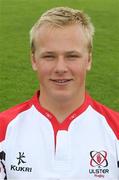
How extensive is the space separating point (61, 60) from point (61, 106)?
1.04 feet

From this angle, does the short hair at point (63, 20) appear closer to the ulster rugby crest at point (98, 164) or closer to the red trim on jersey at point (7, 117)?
the red trim on jersey at point (7, 117)

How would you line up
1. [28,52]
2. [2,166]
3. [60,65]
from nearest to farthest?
[60,65] → [2,166] → [28,52]

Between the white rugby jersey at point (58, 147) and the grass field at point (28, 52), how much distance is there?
4.97 meters

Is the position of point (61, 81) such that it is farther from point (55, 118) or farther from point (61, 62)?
point (55, 118)

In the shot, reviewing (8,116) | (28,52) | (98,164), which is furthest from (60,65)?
(28,52)

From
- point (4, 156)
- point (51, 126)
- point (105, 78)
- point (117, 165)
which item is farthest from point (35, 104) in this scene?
point (105, 78)

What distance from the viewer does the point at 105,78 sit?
393 inches

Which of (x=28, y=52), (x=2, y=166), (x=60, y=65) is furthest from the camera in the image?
(x=28, y=52)

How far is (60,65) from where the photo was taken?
9.39 ft

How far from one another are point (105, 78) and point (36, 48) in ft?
23.2

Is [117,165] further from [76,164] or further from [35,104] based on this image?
[35,104]

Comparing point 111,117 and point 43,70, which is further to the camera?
point 111,117

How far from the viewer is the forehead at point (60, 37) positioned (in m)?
2.88

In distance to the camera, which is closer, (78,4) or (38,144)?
(38,144)
